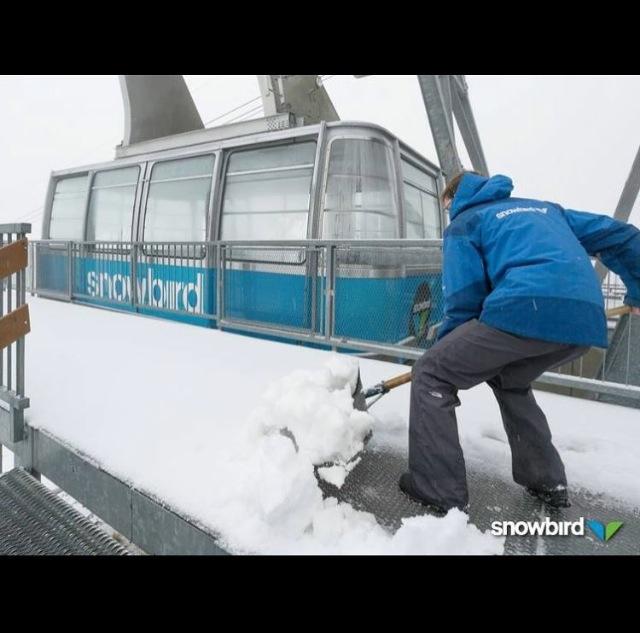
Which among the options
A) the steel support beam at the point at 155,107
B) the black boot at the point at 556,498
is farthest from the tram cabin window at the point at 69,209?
the black boot at the point at 556,498

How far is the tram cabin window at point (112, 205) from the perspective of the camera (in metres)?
8.27

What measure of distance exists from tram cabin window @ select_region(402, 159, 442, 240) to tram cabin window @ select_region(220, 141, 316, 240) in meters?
1.41

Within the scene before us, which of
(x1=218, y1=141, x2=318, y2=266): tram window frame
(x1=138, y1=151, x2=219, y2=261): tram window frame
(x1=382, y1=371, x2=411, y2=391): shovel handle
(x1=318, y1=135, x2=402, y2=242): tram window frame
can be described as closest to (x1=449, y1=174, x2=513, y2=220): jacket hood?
(x1=382, y1=371, x2=411, y2=391): shovel handle

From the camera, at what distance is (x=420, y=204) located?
745cm

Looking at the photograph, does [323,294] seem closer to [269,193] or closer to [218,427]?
[269,193]

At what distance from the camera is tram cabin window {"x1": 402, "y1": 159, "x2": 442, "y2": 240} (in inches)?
270

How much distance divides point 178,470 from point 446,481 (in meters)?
1.27

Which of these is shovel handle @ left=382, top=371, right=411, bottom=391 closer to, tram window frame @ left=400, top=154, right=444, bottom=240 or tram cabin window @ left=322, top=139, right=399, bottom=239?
A: tram cabin window @ left=322, top=139, right=399, bottom=239

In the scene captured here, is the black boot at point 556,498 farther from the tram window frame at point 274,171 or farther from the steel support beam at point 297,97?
the steel support beam at point 297,97

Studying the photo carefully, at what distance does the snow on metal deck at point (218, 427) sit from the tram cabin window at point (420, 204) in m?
2.74

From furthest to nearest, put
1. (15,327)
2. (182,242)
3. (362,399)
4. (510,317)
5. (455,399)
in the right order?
(182,242) < (15,327) < (362,399) < (455,399) < (510,317)

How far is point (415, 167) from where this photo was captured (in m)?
7.32

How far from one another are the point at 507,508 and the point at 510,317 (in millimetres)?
903

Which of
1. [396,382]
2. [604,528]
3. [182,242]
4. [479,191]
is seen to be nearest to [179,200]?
[182,242]
